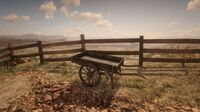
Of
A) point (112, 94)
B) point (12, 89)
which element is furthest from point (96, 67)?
point (12, 89)

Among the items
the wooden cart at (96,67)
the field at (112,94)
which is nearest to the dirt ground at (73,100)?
the field at (112,94)

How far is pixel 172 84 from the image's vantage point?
249 inches

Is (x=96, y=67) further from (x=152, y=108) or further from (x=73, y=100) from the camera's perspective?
(x=152, y=108)

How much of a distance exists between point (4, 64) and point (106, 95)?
31.0ft

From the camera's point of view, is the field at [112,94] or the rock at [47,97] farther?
the rock at [47,97]

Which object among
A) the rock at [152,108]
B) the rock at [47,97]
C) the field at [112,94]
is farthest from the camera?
the rock at [47,97]

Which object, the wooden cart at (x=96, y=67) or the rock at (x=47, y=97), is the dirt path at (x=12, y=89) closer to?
the rock at (x=47, y=97)

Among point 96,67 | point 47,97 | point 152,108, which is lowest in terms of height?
point 152,108

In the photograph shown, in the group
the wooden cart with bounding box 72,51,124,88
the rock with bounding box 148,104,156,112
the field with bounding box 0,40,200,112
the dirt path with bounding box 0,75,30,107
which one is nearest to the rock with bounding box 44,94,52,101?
the field with bounding box 0,40,200,112

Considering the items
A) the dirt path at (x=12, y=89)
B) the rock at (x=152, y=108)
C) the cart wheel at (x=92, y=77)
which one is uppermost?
the cart wheel at (x=92, y=77)

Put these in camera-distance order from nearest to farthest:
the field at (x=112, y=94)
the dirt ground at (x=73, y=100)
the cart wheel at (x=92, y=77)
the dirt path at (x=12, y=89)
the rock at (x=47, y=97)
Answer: the dirt ground at (x=73, y=100) < the field at (x=112, y=94) < the rock at (x=47, y=97) < the dirt path at (x=12, y=89) < the cart wheel at (x=92, y=77)

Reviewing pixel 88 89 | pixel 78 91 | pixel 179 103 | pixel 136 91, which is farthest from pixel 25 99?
pixel 179 103

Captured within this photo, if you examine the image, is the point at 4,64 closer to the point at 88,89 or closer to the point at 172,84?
the point at 88,89

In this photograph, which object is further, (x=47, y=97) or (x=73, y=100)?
(x=47, y=97)
